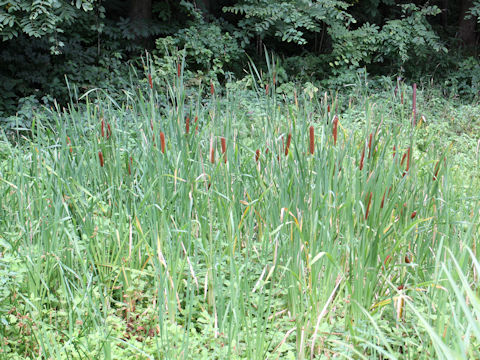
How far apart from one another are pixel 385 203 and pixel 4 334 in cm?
161

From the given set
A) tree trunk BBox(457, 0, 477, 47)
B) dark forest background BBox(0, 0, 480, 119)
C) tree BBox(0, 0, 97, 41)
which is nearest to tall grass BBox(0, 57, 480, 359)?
tree BBox(0, 0, 97, 41)

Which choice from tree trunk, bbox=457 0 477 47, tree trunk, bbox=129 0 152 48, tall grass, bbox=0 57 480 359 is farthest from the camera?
tree trunk, bbox=457 0 477 47

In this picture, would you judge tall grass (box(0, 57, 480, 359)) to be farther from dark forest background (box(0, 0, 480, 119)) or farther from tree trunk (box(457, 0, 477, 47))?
tree trunk (box(457, 0, 477, 47))

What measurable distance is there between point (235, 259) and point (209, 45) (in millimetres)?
6533

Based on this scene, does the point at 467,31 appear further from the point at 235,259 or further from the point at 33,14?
the point at 235,259

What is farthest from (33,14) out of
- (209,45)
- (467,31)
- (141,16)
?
(467,31)

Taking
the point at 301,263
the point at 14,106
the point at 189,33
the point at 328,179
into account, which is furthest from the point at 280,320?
the point at 189,33

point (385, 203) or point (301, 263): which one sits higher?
point (385, 203)

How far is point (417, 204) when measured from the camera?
234 centimetres

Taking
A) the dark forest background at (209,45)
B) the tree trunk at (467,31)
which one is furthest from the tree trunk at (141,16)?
the tree trunk at (467,31)

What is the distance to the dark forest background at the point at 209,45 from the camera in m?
7.34

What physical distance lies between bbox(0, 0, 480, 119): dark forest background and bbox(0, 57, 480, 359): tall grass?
443cm

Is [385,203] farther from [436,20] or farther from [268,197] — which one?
[436,20]

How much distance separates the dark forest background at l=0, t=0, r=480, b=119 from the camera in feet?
24.1
